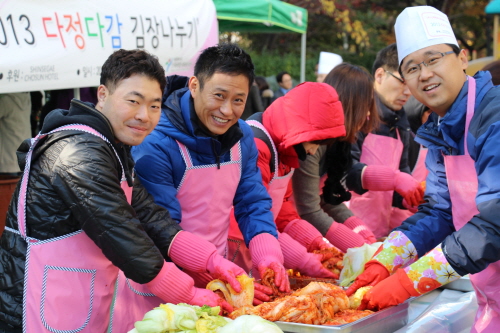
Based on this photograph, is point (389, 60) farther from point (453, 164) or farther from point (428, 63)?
point (453, 164)

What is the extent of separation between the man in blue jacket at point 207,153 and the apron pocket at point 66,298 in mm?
538

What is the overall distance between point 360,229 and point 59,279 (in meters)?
2.03

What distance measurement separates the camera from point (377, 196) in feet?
12.8

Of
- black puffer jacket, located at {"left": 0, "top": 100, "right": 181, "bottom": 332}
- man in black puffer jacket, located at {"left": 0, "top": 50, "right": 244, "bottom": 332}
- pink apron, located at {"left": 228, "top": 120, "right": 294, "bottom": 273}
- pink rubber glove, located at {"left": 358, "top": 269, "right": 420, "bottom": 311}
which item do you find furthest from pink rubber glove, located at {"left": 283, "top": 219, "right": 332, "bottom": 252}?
black puffer jacket, located at {"left": 0, "top": 100, "right": 181, "bottom": 332}

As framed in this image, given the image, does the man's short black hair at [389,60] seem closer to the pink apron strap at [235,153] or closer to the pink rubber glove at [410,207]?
the pink rubber glove at [410,207]

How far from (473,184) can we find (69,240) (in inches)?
56.5

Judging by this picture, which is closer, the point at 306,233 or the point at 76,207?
the point at 76,207

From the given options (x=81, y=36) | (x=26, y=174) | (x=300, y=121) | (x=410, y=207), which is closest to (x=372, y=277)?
(x=300, y=121)

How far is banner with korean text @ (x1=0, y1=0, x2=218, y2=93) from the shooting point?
140 inches

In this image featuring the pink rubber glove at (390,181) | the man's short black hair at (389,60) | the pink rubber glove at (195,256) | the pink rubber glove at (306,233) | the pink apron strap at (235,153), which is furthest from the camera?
the man's short black hair at (389,60)

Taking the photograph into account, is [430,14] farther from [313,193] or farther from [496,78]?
[313,193]

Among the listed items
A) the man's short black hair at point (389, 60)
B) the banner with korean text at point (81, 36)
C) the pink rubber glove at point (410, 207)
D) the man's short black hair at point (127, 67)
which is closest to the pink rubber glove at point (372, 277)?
the man's short black hair at point (127, 67)

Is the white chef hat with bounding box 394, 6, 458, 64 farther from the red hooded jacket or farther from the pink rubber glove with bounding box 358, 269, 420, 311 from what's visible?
the pink rubber glove with bounding box 358, 269, 420, 311

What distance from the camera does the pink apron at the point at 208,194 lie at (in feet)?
7.82
